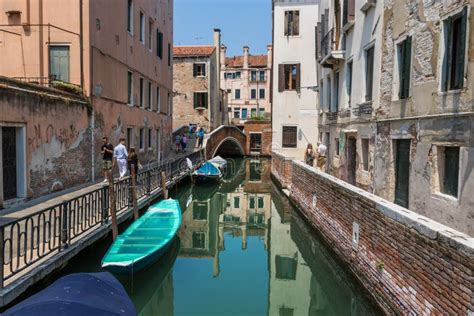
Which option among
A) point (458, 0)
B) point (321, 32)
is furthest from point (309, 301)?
point (321, 32)

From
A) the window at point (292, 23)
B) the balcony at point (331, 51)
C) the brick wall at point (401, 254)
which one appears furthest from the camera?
the window at point (292, 23)

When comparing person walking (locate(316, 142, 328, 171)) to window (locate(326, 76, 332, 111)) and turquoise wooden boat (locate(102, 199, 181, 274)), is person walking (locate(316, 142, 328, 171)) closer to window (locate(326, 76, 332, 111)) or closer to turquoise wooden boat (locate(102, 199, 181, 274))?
window (locate(326, 76, 332, 111))

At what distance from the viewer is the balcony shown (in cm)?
1341

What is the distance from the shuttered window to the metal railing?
6.03m

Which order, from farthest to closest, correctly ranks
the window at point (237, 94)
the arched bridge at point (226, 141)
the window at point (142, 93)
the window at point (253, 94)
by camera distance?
the window at point (237, 94)
the window at point (253, 94)
the arched bridge at point (226, 141)
the window at point (142, 93)

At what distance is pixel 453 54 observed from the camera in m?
6.70

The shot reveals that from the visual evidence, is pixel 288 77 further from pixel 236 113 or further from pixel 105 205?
pixel 236 113

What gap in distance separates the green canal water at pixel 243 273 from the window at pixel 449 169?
2.22 metres

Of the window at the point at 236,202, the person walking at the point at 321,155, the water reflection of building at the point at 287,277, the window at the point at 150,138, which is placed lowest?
the water reflection of building at the point at 287,277

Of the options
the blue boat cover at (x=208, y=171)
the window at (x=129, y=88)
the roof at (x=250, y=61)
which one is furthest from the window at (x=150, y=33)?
the roof at (x=250, y=61)

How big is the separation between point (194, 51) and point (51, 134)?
2237cm

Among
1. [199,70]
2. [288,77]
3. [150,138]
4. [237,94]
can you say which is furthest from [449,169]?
[237,94]

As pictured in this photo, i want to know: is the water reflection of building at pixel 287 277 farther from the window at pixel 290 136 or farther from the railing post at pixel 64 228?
the window at pixel 290 136

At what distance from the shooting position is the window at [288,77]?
22.2 m
